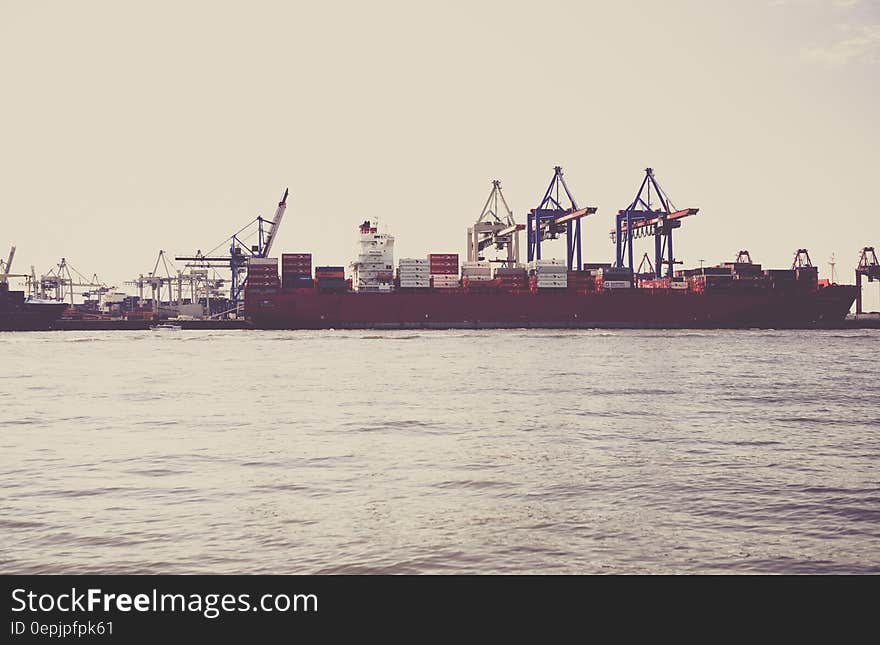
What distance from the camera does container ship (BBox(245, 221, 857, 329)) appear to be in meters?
99.9

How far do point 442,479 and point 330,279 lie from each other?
8968cm

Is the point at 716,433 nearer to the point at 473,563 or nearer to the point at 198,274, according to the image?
the point at 473,563

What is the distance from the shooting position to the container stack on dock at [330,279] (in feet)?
330

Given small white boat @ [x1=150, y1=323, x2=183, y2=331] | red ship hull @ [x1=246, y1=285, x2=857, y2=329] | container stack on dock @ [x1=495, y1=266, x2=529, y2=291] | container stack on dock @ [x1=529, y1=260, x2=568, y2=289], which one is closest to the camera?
red ship hull @ [x1=246, y1=285, x2=857, y2=329]

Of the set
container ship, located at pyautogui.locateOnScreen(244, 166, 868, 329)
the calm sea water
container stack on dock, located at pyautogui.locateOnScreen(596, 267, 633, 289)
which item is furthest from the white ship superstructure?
the calm sea water

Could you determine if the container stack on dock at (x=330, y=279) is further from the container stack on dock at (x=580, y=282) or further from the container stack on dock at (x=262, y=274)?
the container stack on dock at (x=580, y=282)

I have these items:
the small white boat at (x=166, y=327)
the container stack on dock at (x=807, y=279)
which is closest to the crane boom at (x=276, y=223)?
the small white boat at (x=166, y=327)

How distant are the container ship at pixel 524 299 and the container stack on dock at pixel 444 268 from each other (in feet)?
0.50

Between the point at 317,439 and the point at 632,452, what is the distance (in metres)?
7.06

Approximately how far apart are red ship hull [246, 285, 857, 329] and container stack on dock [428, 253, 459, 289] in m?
2.61

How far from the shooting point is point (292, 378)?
34.0 m

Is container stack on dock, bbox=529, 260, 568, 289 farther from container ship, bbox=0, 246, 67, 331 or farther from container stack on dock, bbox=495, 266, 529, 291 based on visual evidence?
container ship, bbox=0, 246, 67, 331
